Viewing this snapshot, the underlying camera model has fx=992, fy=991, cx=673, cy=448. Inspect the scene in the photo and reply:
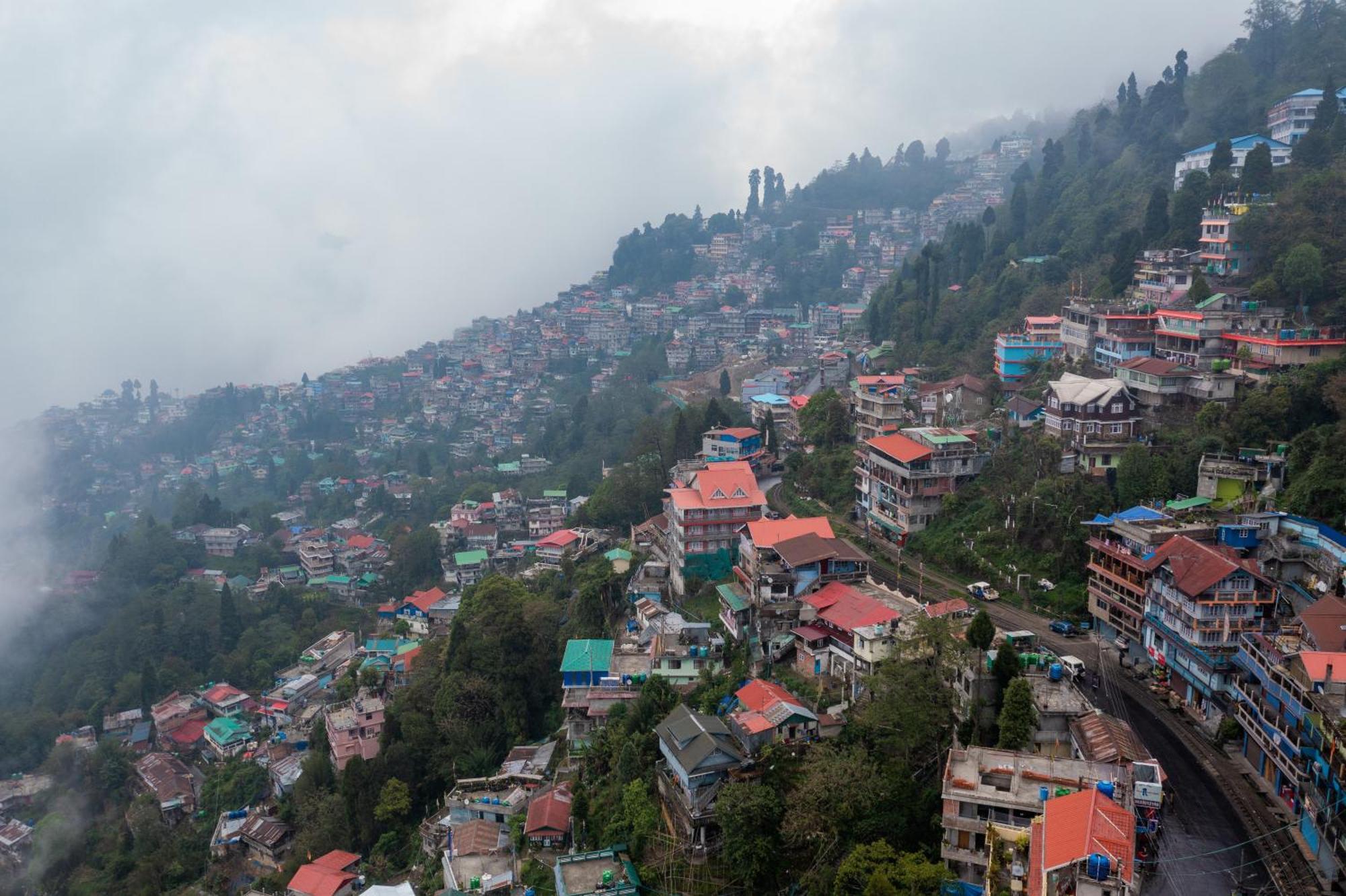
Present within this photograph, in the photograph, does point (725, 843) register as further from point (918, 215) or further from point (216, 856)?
point (918, 215)

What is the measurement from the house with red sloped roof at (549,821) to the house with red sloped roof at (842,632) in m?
5.94

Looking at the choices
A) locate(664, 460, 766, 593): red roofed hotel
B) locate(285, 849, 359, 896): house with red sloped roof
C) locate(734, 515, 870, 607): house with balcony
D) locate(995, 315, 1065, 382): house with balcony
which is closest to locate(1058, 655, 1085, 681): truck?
locate(734, 515, 870, 607): house with balcony

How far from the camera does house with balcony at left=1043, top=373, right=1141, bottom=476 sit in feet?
84.4

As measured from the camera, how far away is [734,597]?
2400 centimetres

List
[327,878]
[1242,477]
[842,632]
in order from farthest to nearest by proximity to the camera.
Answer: [327,878] < [1242,477] < [842,632]

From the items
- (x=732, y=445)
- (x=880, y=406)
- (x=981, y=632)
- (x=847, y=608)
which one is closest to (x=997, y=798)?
(x=981, y=632)

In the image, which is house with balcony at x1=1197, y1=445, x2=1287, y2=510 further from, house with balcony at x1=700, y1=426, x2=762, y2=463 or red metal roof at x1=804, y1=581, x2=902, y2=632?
house with balcony at x1=700, y1=426, x2=762, y2=463

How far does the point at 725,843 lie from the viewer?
1664cm

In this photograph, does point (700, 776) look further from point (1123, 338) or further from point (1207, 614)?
point (1123, 338)

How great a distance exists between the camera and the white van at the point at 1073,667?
62.3 ft

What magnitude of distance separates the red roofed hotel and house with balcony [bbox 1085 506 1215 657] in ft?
31.5

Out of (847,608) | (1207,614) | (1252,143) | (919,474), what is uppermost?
(1252,143)

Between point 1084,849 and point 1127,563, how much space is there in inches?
403

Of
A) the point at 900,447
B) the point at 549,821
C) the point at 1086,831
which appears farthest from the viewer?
the point at 900,447
